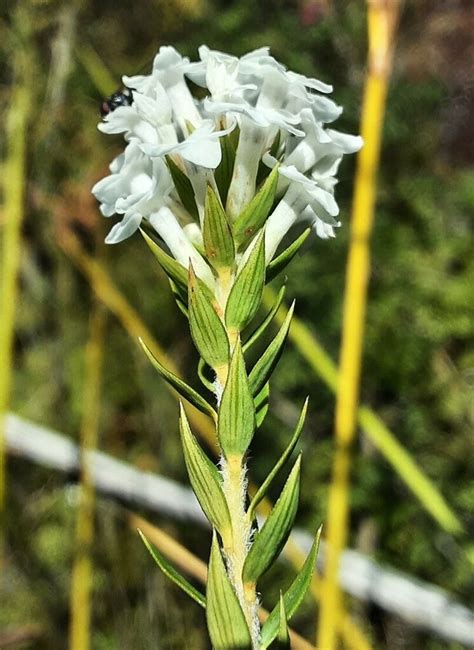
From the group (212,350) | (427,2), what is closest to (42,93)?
(427,2)

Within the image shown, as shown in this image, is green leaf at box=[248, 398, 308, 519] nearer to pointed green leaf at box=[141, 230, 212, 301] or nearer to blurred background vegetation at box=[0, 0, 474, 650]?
pointed green leaf at box=[141, 230, 212, 301]

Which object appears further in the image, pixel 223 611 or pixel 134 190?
pixel 134 190

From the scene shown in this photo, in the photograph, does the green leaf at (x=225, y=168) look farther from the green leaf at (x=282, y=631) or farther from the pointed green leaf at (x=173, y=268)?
the green leaf at (x=282, y=631)

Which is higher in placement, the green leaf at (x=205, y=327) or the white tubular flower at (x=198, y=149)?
the white tubular flower at (x=198, y=149)

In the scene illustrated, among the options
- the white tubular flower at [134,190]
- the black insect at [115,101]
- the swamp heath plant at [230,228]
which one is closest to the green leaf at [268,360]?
the swamp heath plant at [230,228]

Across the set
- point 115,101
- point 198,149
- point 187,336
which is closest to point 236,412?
point 198,149

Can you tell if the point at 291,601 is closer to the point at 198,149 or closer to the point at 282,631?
the point at 282,631

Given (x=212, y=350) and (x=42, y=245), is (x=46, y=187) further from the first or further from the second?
(x=212, y=350)
